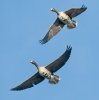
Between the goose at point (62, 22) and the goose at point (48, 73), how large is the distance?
313 centimetres

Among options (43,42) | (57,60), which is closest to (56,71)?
(57,60)

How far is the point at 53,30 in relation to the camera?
43.5m

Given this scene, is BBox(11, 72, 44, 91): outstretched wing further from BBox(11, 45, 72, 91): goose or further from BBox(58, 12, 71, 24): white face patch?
BBox(58, 12, 71, 24): white face patch

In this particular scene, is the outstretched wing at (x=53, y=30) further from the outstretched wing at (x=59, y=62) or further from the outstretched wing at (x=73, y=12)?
the outstretched wing at (x=59, y=62)

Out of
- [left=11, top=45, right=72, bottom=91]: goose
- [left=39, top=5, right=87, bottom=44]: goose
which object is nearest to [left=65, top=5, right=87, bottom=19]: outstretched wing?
[left=39, top=5, right=87, bottom=44]: goose

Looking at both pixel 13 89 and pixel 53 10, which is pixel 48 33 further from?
pixel 13 89

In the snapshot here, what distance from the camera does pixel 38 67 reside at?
4038cm

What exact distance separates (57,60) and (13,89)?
3281 mm

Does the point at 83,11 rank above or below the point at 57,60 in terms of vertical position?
A: above

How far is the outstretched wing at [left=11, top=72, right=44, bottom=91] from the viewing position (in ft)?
132

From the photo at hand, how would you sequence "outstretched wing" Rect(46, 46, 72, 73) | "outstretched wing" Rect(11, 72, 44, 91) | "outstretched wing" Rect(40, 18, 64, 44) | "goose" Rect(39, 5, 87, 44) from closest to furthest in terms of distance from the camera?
"outstretched wing" Rect(46, 46, 72, 73) < "outstretched wing" Rect(11, 72, 44, 91) < "goose" Rect(39, 5, 87, 44) < "outstretched wing" Rect(40, 18, 64, 44)

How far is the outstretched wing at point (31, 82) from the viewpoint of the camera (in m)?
40.4

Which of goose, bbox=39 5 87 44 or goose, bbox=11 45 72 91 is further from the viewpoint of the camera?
goose, bbox=39 5 87 44

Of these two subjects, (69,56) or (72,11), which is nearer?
(69,56)
